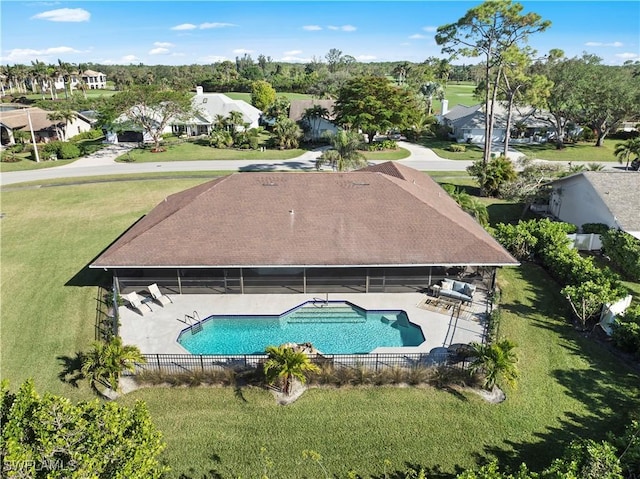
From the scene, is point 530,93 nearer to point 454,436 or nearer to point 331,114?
point 331,114

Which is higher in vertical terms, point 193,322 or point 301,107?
point 301,107

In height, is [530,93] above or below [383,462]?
above

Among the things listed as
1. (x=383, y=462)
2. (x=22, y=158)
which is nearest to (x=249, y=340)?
(x=383, y=462)

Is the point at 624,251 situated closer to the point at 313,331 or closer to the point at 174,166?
the point at 313,331

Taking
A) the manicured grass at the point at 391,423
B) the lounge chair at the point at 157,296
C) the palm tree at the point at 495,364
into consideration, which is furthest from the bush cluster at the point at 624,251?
the lounge chair at the point at 157,296

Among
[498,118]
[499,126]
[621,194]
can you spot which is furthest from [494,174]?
[498,118]

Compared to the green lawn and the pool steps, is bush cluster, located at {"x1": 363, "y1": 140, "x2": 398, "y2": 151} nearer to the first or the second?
the green lawn

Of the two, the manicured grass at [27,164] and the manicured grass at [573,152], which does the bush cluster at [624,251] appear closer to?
the manicured grass at [573,152]
